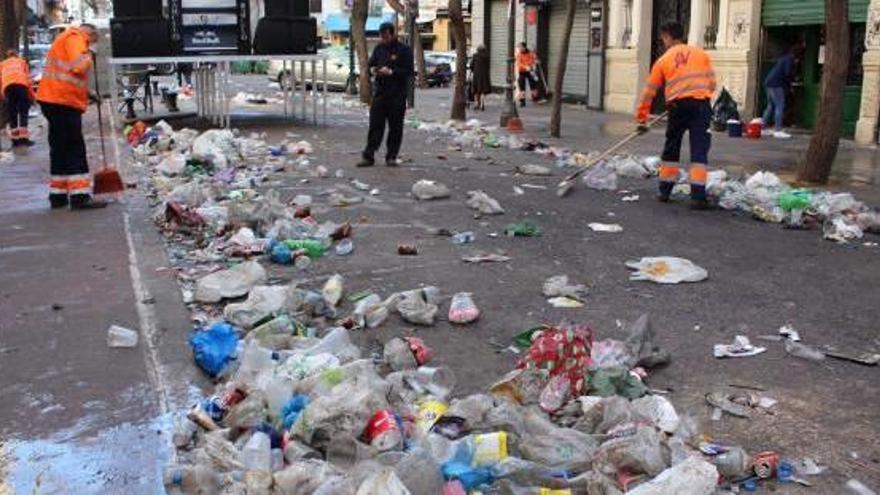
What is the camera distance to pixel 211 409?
4062mm

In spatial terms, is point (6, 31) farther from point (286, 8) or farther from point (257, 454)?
point (257, 454)

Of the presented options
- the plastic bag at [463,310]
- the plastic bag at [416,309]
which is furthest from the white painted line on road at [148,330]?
the plastic bag at [463,310]

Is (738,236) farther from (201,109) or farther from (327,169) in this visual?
(201,109)

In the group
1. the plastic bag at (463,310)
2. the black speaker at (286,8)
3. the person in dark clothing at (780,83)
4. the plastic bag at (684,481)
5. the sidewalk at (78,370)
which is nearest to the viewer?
the plastic bag at (684,481)

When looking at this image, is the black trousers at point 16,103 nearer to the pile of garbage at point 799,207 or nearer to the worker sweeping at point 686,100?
the worker sweeping at point 686,100

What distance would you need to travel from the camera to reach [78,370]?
4.73 metres

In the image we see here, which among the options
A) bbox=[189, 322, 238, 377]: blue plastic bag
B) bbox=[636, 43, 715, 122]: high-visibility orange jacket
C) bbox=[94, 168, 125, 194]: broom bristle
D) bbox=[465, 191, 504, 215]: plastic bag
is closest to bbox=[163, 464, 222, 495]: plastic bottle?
bbox=[189, 322, 238, 377]: blue plastic bag

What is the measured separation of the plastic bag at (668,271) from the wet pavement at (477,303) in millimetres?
115

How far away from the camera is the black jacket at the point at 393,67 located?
11.3 meters

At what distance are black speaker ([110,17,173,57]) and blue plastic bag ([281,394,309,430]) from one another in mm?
13344

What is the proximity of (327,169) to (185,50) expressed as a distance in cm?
628

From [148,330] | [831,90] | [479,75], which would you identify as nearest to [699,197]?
[831,90]

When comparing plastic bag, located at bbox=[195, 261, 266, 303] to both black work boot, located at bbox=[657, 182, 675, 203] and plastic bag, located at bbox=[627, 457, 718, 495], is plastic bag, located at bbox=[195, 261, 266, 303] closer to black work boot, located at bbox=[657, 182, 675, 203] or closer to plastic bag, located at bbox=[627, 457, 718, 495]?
plastic bag, located at bbox=[627, 457, 718, 495]

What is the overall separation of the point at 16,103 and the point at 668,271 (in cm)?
1265
